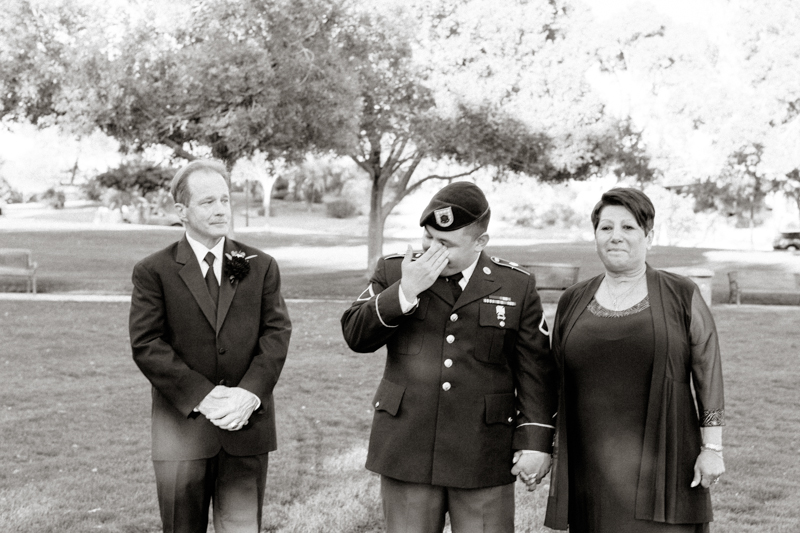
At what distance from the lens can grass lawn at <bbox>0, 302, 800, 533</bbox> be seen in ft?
18.4

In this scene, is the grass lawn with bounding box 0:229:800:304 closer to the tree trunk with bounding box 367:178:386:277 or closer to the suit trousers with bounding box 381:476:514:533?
the tree trunk with bounding box 367:178:386:277

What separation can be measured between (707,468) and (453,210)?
1.44m

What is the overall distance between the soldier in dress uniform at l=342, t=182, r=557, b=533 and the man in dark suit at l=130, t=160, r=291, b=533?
50 centimetres

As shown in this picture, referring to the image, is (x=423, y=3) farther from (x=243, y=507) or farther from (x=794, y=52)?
(x=243, y=507)

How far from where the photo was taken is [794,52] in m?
21.8

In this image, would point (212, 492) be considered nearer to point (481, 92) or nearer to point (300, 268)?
point (481, 92)

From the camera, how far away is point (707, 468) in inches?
136

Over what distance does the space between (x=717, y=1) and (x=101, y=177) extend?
23.3 meters

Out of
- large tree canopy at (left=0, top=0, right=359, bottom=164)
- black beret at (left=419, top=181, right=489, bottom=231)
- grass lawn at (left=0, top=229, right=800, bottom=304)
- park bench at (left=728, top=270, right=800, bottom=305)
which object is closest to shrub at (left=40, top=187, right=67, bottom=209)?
grass lawn at (left=0, top=229, right=800, bottom=304)

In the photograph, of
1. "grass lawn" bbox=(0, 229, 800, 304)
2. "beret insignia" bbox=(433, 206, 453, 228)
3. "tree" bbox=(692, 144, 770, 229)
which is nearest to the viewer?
"beret insignia" bbox=(433, 206, 453, 228)

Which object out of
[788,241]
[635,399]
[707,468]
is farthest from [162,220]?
[707,468]

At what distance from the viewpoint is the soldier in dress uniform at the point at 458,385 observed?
3518 millimetres

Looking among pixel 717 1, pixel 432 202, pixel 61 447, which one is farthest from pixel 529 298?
pixel 717 1

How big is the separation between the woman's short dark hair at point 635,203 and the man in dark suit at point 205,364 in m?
1.58
